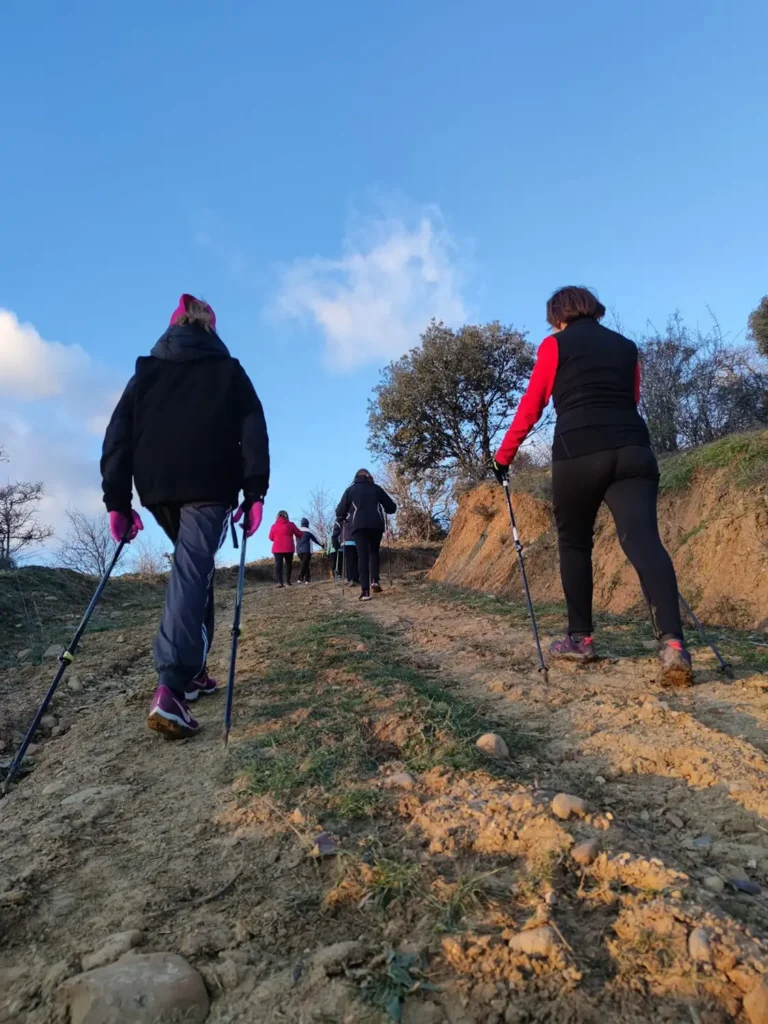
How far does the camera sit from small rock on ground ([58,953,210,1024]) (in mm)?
1227

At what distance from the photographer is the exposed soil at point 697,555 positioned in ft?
18.7

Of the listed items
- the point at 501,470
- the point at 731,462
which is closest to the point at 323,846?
the point at 501,470

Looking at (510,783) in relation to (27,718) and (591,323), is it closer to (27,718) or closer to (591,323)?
(591,323)

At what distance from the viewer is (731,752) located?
7.86 ft

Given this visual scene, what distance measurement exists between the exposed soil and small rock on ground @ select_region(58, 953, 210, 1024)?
17.0 feet

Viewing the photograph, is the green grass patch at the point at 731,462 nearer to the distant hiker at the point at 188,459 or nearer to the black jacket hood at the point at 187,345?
the distant hiker at the point at 188,459

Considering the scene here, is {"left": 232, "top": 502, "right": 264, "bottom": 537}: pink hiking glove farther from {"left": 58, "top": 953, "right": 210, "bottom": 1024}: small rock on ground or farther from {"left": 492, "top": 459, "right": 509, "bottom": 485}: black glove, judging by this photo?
{"left": 58, "top": 953, "right": 210, "bottom": 1024}: small rock on ground

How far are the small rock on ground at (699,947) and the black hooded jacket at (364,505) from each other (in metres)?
9.30

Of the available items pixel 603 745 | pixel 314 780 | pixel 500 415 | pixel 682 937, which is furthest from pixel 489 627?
pixel 500 415

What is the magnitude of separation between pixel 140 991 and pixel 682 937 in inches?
42.7

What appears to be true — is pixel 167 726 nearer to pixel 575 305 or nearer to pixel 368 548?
pixel 575 305

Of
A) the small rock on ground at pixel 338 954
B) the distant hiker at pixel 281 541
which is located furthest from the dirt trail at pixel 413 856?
the distant hiker at pixel 281 541

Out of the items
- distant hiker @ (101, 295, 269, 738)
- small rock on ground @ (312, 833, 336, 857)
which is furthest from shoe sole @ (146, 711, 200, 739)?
small rock on ground @ (312, 833, 336, 857)

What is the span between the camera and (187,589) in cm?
340
